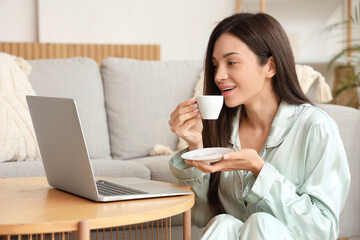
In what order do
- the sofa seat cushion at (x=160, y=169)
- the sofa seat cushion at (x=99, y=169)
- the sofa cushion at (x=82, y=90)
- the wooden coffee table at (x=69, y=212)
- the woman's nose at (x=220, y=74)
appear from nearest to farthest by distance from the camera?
the wooden coffee table at (x=69, y=212) → the woman's nose at (x=220, y=74) → the sofa seat cushion at (x=99, y=169) → the sofa seat cushion at (x=160, y=169) → the sofa cushion at (x=82, y=90)

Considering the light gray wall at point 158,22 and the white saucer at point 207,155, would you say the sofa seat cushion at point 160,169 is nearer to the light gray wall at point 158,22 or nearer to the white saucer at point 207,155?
the white saucer at point 207,155

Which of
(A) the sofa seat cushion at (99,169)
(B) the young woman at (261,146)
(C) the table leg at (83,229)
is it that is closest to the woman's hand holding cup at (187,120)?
(B) the young woman at (261,146)

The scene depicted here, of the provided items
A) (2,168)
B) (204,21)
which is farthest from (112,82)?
(204,21)

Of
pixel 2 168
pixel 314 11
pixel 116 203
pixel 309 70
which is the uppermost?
pixel 314 11

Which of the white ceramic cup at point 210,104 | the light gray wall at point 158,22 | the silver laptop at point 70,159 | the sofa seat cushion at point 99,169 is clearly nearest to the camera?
the silver laptop at point 70,159

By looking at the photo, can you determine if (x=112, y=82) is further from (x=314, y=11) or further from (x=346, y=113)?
(x=314, y=11)

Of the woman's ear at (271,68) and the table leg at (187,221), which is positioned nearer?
the table leg at (187,221)

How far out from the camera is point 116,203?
1258mm

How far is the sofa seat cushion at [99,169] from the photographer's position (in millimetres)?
2061

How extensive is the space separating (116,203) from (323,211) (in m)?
0.53

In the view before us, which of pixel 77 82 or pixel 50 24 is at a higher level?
pixel 50 24

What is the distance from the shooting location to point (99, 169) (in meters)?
2.20

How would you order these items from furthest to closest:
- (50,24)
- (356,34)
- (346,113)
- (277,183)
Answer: (356,34) → (50,24) → (346,113) → (277,183)

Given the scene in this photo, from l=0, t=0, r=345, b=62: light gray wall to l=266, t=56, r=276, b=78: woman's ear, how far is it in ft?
8.50
